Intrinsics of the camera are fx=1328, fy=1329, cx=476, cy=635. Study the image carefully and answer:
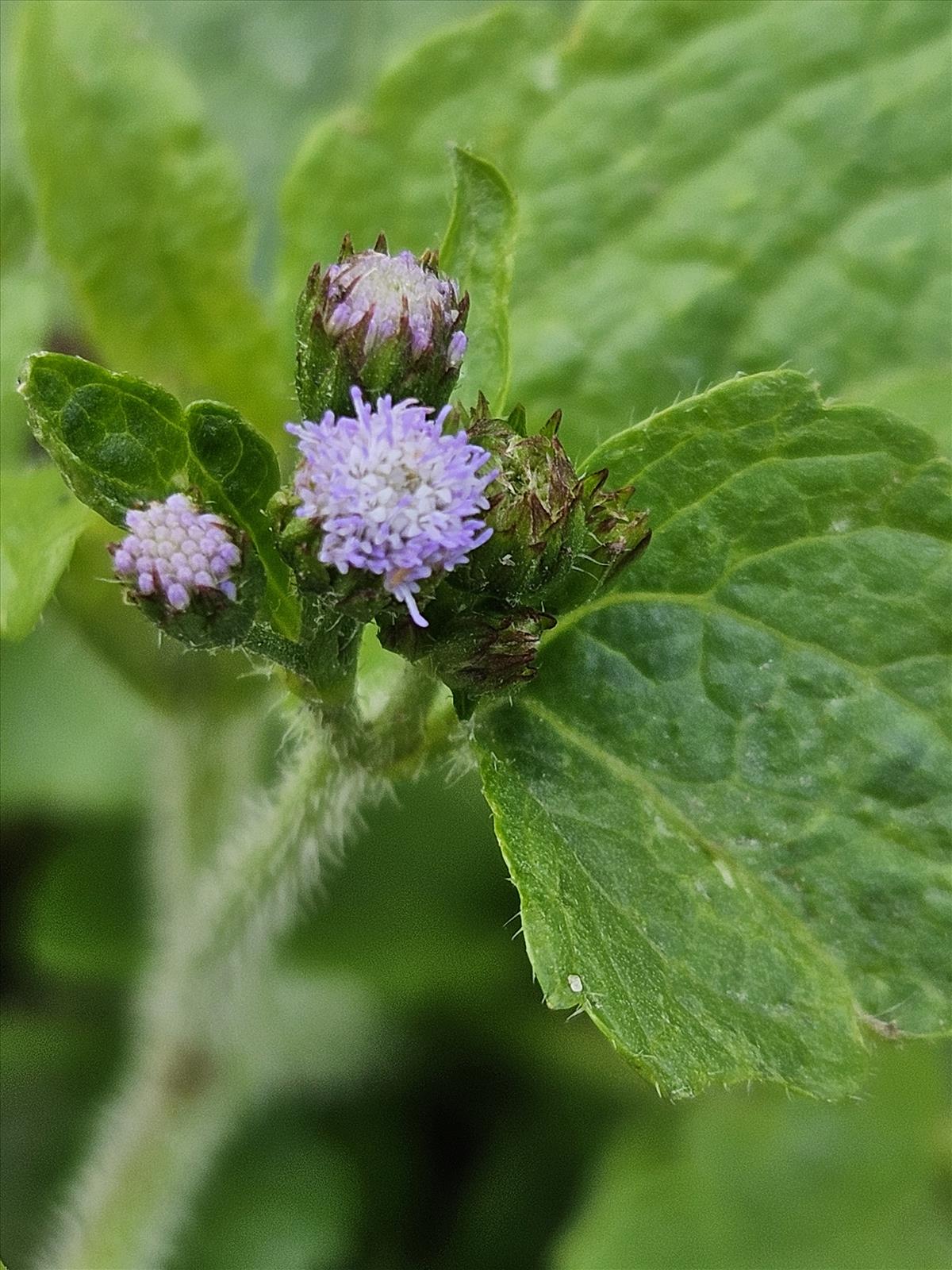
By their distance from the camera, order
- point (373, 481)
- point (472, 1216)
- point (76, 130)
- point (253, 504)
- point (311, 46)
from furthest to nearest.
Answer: point (311, 46)
point (472, 1216)
point (76, 130)
point (253, 504)
point (373, 481)

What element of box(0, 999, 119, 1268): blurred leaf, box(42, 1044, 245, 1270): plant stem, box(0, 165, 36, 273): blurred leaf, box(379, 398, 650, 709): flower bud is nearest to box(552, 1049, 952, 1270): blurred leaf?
box(42, 1044, 245, 1270): plant stem

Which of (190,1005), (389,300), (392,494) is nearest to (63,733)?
(190,1005)

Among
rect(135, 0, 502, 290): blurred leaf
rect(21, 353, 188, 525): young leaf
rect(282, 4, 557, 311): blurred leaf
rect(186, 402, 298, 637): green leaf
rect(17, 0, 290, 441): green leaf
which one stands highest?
rect(135, 0, 502, 290): blurred leaf

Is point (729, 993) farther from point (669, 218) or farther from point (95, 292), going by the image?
point (95, 292)

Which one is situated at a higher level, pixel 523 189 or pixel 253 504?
pixel 523 189

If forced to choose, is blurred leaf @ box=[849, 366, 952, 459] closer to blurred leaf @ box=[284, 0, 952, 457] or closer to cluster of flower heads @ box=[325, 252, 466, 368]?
blurred leaf @ box=[284, 0, 952, 457]

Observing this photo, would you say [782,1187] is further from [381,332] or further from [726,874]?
[381,332]

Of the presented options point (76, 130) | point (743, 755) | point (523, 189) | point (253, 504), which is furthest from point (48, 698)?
point (743, 755)
